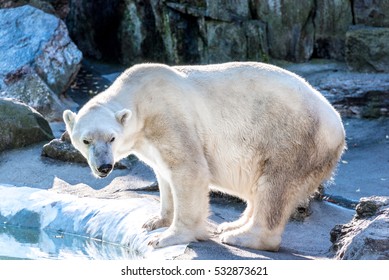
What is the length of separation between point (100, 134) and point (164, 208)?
99 cm

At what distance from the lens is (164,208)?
6406 mm

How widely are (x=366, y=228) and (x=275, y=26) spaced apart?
815 centimetres

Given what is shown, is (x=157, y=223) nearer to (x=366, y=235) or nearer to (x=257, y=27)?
(x=366, y=235)

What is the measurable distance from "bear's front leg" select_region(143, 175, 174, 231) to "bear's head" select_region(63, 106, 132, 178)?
562 millimetres

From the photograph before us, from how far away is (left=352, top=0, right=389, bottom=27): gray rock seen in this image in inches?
489

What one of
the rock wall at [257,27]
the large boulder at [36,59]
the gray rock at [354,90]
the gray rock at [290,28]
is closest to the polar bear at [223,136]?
the gray rock at [354,90]

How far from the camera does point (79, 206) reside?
23.7 feet

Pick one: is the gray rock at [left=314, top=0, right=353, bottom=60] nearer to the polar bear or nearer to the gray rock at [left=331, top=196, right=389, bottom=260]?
the polar bear

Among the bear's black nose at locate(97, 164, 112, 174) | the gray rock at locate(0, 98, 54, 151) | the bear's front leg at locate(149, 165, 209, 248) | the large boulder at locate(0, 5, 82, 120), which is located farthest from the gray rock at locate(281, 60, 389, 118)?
the bear's black nose at locate(97, 164, 112, 174)

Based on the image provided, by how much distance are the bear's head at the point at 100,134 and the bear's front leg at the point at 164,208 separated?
562mm

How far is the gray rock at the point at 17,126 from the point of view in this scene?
960 cm

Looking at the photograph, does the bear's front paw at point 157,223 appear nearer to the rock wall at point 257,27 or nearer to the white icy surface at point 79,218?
the white icy surface at point 79,218

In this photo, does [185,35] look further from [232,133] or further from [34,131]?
[232,133]

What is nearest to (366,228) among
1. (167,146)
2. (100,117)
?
(167,146)
